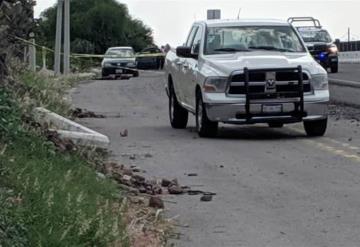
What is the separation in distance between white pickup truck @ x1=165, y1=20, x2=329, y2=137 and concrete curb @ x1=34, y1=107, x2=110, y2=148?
2747 millimetres

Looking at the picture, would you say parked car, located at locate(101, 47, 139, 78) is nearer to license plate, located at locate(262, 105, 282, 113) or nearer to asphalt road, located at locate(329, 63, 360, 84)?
asphalt road, located at locate(329, 63, 360, 84)

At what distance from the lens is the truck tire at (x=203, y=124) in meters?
14.3

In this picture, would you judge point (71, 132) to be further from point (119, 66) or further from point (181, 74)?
point (119, 66)

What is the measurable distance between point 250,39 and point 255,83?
1457mm

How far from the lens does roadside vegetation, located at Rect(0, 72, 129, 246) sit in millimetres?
6184

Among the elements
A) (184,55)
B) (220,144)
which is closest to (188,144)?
(220,144)

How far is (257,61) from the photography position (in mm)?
14180

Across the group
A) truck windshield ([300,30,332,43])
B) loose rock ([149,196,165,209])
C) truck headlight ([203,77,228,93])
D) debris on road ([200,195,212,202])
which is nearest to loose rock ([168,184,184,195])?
debris on road ([200,195,212,202])

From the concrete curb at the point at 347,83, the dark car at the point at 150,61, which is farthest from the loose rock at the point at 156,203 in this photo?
the dark car at the point at 150,61

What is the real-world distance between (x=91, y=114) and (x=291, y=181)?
29.9ft

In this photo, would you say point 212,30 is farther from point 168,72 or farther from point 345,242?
point 345,242

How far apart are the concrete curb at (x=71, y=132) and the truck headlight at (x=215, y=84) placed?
8.98 ft

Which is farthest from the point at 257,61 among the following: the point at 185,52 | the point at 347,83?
the point at 347,83

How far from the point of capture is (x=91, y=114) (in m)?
18.7
